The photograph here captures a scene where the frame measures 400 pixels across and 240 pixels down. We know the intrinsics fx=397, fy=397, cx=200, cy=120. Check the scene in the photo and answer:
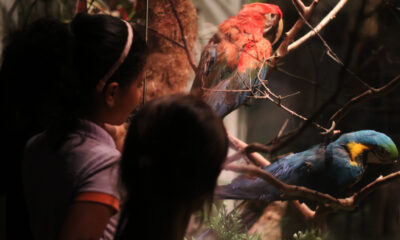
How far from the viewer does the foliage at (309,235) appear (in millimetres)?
1104

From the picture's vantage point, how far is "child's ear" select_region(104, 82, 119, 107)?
758mm

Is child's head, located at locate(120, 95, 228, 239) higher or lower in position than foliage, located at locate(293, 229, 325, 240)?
higher

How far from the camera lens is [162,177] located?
58 cm

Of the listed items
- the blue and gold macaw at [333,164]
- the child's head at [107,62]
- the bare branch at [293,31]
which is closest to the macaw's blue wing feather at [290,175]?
the blue and gold macaw at [333,164]

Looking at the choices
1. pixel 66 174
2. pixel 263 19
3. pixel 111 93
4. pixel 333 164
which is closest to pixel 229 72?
pixel 263 19

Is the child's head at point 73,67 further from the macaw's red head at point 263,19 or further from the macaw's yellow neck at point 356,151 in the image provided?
the macaw's yellow neck at point 356,151

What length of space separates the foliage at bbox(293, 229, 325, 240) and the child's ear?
69 centimetres

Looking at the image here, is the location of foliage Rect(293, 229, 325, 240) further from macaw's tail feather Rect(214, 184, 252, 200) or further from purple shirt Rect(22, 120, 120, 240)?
purple shirt Rect(22, 120, 120, 240)

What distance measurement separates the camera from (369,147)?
1052 millimetres

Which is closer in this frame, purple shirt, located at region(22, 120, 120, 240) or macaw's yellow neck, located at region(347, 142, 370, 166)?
purple shirt, located at region(22, 120, 120, 240)

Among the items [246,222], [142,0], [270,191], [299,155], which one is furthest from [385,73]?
[142,0]

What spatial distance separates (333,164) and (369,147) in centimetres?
10

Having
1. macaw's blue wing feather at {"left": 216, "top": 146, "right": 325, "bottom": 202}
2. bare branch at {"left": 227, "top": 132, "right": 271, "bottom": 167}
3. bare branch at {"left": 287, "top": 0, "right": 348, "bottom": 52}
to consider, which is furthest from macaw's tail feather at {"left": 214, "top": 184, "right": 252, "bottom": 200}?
bare branch at {"left": 287, "top": 0, "right": 348, "bottom": 52}

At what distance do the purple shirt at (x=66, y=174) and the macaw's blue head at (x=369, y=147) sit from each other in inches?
25.4
